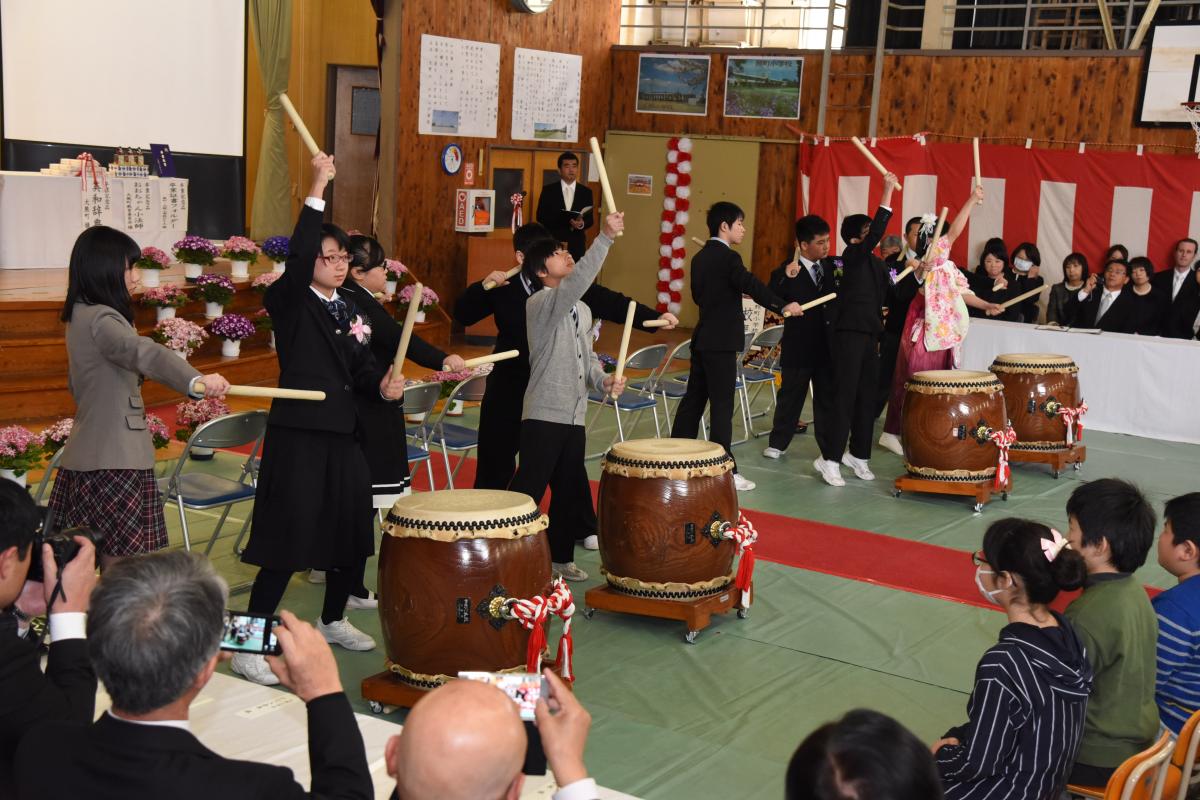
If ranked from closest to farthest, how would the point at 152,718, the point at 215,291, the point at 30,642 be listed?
the point at 152,718
the point at 30,642
the point at 215,291

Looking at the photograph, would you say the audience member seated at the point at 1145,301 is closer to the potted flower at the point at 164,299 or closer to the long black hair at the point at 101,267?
the potted flower at the point at 164,299

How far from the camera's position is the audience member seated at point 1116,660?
109 inches

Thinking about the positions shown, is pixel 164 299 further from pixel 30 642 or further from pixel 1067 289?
pixel 1067 289


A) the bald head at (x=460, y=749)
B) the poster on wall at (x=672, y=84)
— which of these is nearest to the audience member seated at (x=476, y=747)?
the bald head at (x=460, y=749)

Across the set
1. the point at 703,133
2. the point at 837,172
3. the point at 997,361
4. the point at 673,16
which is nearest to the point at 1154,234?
the point at 837,172

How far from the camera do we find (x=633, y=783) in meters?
3.25

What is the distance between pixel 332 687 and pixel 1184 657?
2.11m

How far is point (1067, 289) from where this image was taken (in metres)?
9.51

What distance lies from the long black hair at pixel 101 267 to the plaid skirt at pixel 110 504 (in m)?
0.46

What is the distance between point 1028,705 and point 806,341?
15.2ft

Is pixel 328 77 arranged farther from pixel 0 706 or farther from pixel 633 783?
pixel 0 706

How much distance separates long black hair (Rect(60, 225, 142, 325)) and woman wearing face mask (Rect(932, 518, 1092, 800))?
2.44 metres

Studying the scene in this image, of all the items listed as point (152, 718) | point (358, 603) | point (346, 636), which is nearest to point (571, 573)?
point (358, 603)

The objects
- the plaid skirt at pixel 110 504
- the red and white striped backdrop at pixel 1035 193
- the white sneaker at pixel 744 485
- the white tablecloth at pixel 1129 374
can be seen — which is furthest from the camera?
the red and white striped backdrop at pixel 1035 193
